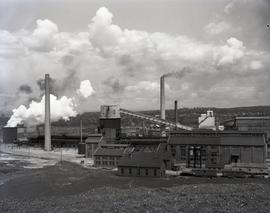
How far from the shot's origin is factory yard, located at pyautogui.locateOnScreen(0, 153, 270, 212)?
89.1ft

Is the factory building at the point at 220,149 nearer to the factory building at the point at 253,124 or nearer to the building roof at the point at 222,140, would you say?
the building roof at the point at 222,140

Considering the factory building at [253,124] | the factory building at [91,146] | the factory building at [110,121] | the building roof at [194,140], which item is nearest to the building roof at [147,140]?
the building roof at [194,140]

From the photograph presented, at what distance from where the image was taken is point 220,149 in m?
49.6

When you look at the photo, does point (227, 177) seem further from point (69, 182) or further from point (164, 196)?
point (69, 182)

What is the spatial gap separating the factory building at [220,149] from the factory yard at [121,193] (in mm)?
8967

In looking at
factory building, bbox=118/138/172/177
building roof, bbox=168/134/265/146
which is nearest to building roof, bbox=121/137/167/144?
building roof, bbox=168/134/265/146

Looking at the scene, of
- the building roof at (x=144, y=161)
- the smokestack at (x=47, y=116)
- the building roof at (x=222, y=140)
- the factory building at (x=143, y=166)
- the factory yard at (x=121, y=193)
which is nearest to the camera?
the factory yard at (x=121, y=193)

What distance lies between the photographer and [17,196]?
1268 inches

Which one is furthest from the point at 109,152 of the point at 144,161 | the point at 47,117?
the point at 47,117

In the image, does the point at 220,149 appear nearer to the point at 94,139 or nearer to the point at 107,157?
the point at 107,157

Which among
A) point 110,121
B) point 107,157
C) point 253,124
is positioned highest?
point 110,121

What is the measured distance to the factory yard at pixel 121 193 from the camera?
2716 centimetres

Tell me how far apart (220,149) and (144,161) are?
1214 cm

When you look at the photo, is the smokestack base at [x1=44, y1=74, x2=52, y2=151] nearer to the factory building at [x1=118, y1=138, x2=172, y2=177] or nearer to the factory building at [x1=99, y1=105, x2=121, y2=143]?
the factory building at [x1=99, y1=105, x2=121, y2=143]
